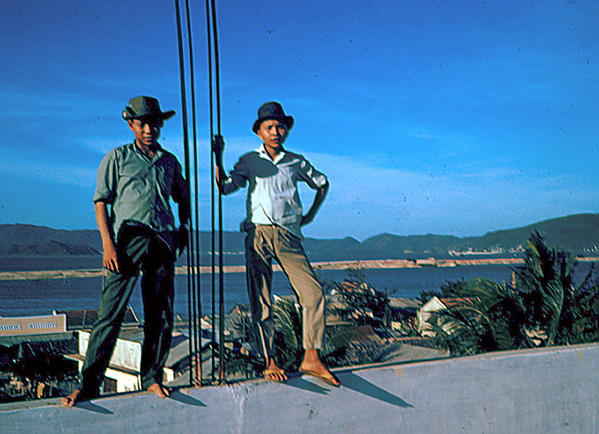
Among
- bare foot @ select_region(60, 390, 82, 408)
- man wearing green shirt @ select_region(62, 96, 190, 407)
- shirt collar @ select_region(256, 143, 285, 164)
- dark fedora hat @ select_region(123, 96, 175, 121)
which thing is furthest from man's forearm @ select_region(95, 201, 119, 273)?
shirt collar @ select_region(256, 143, 285, 164)

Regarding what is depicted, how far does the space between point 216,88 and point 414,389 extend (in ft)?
7.88

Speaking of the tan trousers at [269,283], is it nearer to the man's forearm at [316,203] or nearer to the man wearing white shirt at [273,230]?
the man wearing white shirt at [273,230]

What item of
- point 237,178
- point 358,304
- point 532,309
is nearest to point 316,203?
point 237,178

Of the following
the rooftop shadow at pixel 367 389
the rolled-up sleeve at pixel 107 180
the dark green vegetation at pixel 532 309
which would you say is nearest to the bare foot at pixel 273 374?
the rooftop shadow at pixel 367 389

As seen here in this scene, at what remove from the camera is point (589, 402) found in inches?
167

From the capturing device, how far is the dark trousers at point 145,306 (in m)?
3.06

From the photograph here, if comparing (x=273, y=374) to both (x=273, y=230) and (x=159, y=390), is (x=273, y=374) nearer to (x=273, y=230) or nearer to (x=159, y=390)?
(x=159, y=390)

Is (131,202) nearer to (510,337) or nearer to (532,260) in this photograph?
(510,337)

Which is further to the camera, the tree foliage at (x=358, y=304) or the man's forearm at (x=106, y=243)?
the tree foliage at (x=358, y=304)

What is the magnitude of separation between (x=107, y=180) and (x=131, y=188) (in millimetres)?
138

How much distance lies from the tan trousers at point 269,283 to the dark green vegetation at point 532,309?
3217mm

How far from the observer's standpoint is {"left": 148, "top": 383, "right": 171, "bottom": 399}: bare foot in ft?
10.1

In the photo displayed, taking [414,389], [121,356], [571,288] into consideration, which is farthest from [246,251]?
[121,356]

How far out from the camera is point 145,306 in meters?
3.23
